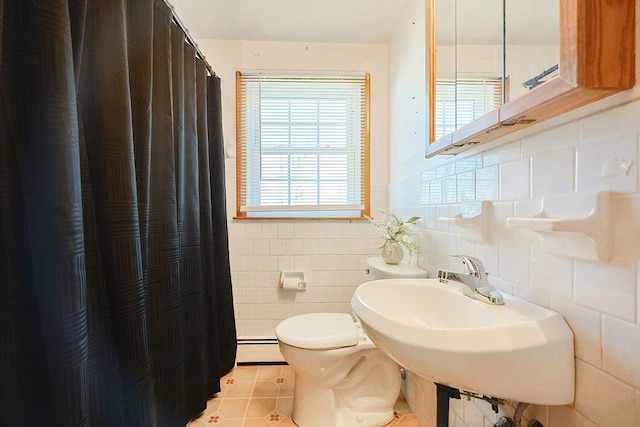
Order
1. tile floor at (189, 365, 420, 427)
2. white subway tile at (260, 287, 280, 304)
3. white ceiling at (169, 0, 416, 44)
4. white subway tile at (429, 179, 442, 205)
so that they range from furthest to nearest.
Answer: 1. white subway tile at (260, 287, 280, 304)
2. white ceiling at (169, 0, 416, 44)
3. tile floor at (189, 365, 420, 427)
4. white subway tile at (429, 179, 442, 205)

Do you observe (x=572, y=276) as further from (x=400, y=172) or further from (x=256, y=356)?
(x=256, y=356)

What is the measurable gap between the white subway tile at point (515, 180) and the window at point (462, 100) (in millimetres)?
176

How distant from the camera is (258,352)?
6.28 feet

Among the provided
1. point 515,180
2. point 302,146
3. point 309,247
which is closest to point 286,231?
point 309,247

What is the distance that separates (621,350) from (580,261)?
17 centimetres

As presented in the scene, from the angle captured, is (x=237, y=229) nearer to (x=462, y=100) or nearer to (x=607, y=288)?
(x=462, y=100)

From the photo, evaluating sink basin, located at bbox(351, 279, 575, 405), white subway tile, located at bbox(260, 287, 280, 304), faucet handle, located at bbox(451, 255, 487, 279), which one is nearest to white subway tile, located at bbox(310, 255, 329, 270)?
white subway tile, located at bbox(260, 287, 280, 304)

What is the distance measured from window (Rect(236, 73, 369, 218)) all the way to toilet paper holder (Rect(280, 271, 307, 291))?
0.43 metres

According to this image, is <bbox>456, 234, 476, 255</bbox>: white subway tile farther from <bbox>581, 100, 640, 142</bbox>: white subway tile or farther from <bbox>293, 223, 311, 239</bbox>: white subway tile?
<bbox>293, 223, 311, 239</bbox>: white subway tile

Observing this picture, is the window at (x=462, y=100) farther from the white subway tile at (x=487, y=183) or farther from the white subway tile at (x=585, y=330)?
the white subway tile at (x=585, y=330)

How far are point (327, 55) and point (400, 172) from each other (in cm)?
107

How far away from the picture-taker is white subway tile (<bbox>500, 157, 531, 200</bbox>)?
0.71 metres

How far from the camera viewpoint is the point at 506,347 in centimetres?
55

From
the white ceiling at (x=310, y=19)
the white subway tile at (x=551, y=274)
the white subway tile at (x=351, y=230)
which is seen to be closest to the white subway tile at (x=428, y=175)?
the white ceiling at (x=310, y=19)
